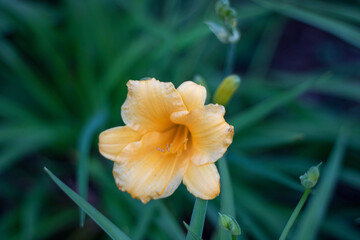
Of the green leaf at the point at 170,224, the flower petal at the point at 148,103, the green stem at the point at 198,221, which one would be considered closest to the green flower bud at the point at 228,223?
the green stem at the point at 198,221

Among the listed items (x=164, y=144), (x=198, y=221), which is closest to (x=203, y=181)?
(x=198, y=221)

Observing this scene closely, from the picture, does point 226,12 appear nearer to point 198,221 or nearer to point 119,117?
point 198,221

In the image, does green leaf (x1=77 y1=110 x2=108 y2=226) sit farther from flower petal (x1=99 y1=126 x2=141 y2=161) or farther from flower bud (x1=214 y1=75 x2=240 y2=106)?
flower bud (x1=214 y1=75 x2=240 y2=106)

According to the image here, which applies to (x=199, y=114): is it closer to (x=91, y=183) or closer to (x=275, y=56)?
(x=91, y=183)

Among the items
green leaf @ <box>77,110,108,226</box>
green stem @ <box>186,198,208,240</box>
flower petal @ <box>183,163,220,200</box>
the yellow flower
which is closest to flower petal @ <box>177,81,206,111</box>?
the yellow flower

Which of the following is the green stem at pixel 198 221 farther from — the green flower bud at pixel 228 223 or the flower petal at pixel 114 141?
the flower petal at pixel 114 141

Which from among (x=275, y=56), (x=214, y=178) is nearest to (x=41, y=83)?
→ (x=214, y=178)
